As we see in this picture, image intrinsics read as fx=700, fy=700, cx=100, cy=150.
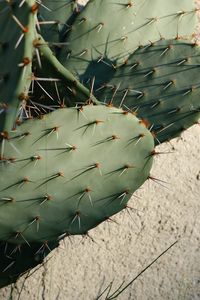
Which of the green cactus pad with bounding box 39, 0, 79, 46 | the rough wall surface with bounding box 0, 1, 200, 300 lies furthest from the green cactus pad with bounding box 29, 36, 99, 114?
the rough wall surface with bounding box 0, 1, 200, 300

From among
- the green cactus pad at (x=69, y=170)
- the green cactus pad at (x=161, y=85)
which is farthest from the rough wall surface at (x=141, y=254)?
the green cactus pad at (x=69, y=170)

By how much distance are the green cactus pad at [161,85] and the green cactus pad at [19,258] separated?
473 mm

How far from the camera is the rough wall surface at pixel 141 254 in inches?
90.7

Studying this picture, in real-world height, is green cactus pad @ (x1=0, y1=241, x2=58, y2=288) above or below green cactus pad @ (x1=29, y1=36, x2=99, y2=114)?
below

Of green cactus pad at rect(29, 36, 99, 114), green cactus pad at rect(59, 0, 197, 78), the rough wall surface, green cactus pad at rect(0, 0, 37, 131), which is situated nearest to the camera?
green cactus pad at rect(0, 0, 37, 131)

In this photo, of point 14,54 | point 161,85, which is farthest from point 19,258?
point 14,54

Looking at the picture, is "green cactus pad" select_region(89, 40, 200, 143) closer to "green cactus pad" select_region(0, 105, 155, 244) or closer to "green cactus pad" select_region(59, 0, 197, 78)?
"green cactus pad" select_region(59, 0, 197, 78)

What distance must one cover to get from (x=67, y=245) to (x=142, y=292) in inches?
11.6

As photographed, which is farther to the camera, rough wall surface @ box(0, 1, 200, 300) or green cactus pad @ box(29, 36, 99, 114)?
rough wall surface @ box(0, 1, 200, 300)

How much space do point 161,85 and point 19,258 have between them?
0.66 meters

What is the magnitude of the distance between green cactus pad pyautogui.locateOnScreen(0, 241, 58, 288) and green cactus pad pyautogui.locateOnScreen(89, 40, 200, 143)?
47 centimetres

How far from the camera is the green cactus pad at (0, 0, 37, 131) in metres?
1.47

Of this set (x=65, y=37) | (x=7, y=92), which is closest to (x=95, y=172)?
(x=7, y=92)

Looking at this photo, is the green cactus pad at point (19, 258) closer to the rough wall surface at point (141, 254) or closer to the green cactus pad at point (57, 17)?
the rough wall surface at point (141, 254)
